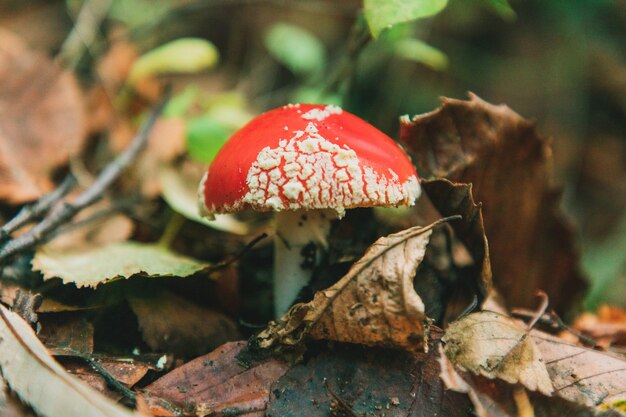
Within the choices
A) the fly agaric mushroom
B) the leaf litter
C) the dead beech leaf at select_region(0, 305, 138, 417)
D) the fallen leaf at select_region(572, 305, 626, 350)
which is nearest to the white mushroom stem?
the fly agaric mushroom

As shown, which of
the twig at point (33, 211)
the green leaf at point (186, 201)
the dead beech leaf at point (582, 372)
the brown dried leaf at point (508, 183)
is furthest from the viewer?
the green leaf at point (186, 201)

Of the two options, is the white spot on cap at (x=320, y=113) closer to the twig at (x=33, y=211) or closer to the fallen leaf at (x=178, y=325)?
the fallen leaf at (x=178, y=325)

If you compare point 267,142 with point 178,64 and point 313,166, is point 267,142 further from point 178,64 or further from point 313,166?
point 178,64

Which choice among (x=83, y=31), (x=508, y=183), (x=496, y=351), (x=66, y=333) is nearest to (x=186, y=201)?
(x=66, y=333)

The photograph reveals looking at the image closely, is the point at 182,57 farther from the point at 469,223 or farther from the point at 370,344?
the point at 370,344

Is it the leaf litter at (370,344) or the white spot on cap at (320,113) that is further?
the white spot on cap at (320,113)

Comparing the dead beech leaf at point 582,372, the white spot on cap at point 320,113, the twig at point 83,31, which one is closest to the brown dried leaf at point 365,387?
the dead beech leaf at point 582,372

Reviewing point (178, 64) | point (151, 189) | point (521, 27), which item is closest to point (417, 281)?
point (151, 189)
